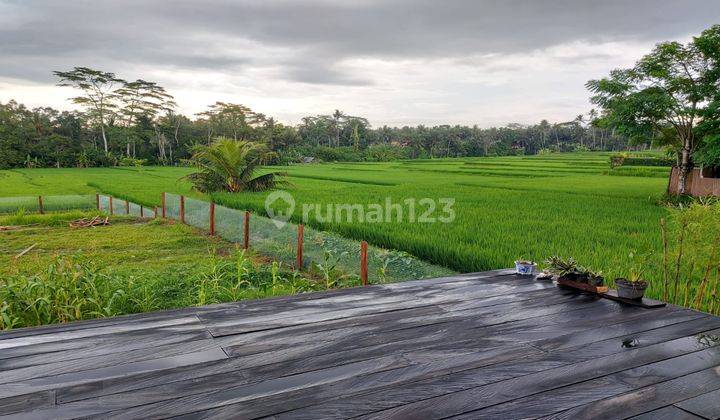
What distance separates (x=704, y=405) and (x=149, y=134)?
45.3 meters

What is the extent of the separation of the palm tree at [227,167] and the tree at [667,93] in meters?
10.2

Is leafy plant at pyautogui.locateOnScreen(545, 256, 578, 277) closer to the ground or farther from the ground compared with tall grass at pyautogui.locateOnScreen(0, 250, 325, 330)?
farther from the ground

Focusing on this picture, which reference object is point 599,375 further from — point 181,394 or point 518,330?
point 181,394

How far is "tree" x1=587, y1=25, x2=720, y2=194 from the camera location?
38.1 ft

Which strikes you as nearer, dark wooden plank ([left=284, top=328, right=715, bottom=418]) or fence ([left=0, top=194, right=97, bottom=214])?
dark wooden plank ([left=284, top=328, right=715, bottom=418])

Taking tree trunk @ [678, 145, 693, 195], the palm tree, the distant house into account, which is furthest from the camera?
the palm tree

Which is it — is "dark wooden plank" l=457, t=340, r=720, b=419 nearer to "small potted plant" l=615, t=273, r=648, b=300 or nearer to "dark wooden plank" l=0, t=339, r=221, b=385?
"small potted plant" l=615, t=273, r=648, b=300

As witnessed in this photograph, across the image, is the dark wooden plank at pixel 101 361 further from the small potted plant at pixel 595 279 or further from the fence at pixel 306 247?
the fence at pixel 306 247

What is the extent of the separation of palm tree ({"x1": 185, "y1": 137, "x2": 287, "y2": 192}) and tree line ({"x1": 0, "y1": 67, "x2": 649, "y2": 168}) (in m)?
9.74

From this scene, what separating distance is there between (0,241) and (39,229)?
1.33 meters

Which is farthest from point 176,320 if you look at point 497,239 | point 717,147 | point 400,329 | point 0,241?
point 717,147

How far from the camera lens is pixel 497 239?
6.75 meters

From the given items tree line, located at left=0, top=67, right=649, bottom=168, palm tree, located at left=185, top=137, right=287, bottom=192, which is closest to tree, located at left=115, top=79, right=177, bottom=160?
tree line, located at left=0, top=67, right=649, bottom=168

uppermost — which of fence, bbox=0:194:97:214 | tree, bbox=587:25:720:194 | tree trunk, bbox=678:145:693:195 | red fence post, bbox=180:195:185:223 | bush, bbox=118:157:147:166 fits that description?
tree, bbox=587:25:720:194
